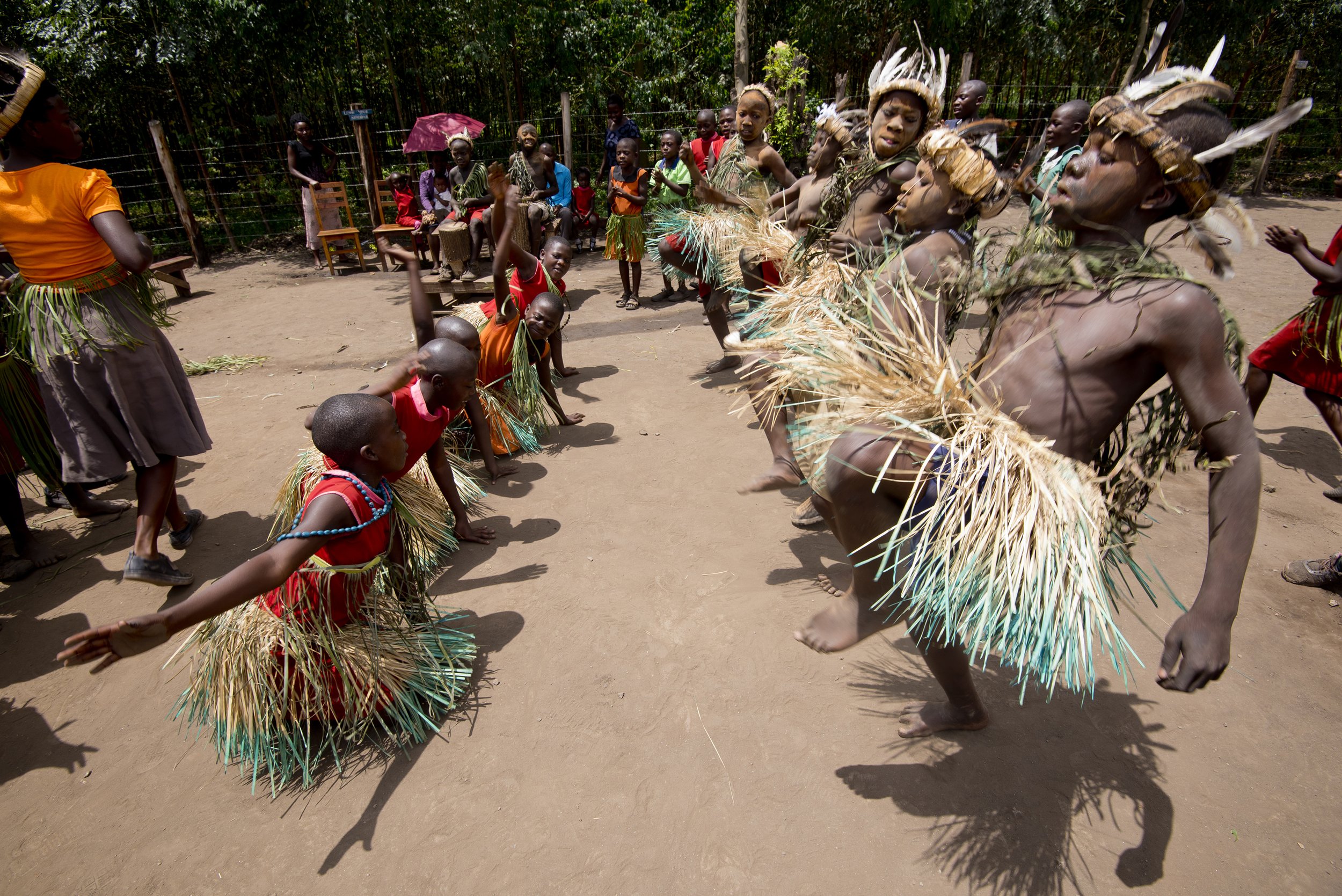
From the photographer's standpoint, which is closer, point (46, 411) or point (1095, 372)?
point (1095, 372)

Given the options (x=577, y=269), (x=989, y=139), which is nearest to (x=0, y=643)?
(x=989, y=139)

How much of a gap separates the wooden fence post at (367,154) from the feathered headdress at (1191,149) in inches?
378

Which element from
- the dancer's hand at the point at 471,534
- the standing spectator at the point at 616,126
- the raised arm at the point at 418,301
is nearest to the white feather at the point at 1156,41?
the raised arm at the point at 418,301

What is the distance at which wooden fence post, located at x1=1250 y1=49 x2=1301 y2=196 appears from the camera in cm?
1127

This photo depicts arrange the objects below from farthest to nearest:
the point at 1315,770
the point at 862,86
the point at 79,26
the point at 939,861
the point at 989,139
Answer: the point at 862,86
the point at 79,26
the point at 989,139
the point at 1315,770
the point at 939,861

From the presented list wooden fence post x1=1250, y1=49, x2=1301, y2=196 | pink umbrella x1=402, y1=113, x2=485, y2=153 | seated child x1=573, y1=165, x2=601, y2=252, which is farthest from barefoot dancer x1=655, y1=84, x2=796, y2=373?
wooden fence post x1=1250, y1=49, x2=1301, y2=196

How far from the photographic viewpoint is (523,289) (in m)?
4.37

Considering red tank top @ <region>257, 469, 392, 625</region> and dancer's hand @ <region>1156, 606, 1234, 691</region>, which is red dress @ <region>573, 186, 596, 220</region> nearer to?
red tank top @ <region>257, 469, 392, 625</region>

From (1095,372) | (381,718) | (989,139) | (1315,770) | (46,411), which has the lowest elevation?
(1315,770)

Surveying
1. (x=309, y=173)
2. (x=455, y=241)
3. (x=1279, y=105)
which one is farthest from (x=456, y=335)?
(x=1279, y=105)

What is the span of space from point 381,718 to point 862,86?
13402mm

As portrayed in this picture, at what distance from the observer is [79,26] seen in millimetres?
8234

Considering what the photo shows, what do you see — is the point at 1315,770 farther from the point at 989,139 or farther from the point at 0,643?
the point at 0,643

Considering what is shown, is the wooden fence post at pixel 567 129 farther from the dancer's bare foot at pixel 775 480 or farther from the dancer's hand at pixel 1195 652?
the dancer's hand at pixel 1195 652
